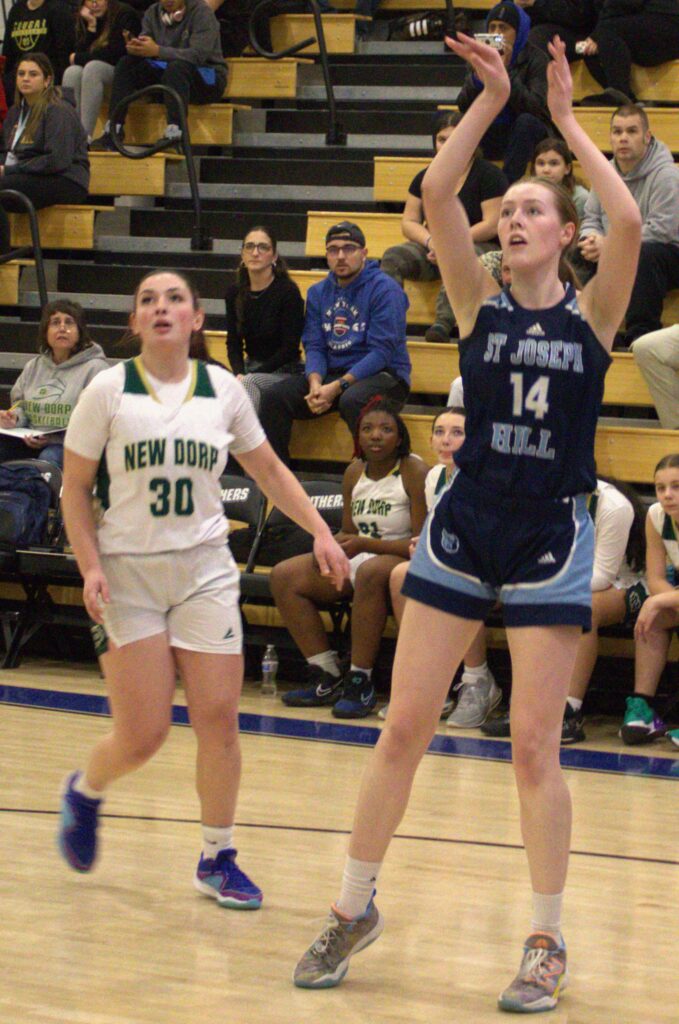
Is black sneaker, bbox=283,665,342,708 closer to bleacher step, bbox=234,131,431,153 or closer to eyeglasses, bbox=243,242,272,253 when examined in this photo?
eyeglasses, bbox=243,242,272,253

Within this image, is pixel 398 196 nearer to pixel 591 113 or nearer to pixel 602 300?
pixel 591 113

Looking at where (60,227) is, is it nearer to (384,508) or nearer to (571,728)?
(384,508)

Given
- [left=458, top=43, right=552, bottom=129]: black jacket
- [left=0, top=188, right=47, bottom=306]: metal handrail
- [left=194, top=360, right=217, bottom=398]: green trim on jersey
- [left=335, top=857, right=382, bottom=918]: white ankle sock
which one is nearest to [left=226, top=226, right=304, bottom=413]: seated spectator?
[left=0, top=188, right=47, bottom=306]: metal handrail

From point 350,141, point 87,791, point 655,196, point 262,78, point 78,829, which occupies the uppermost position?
point 262,78

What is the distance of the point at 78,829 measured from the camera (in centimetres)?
377

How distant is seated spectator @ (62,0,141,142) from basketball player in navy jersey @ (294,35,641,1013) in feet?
23.9

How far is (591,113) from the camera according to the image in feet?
27.2

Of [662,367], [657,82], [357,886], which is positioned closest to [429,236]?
[662,367]

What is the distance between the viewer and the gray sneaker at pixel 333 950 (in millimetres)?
3074

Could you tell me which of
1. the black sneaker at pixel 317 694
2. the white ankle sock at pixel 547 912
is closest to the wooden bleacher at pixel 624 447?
the black sneaker at pixel 317 694

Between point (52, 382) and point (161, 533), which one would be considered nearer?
point (161, 533)

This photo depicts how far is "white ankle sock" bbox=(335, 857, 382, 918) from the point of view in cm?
310

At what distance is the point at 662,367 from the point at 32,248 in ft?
13.0

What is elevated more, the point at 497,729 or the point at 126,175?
the point at 126,175
